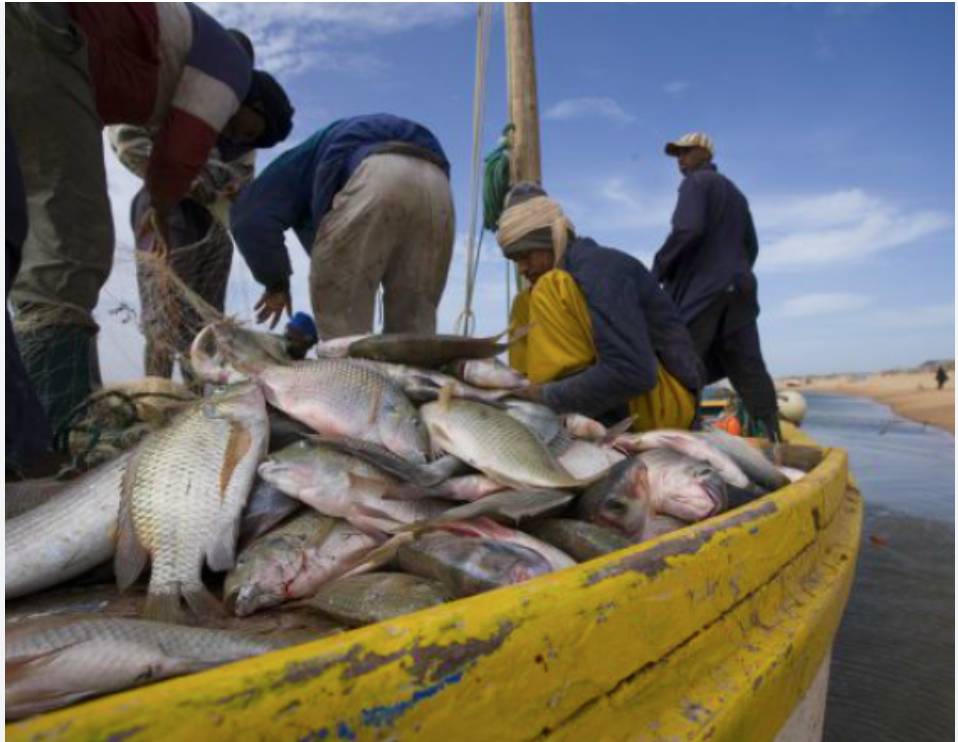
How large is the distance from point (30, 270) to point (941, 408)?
107 ft

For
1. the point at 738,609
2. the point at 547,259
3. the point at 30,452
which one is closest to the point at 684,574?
the point at 738,609

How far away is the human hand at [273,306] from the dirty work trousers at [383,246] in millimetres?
550

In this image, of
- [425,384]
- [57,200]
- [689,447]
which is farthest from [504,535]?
[57,200]

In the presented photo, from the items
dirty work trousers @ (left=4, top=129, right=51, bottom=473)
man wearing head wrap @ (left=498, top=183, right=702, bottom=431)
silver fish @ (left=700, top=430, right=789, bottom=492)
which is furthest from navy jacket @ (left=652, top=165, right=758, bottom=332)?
dirty work trousers @ (left=4, top=129, right=51, bottom=473)

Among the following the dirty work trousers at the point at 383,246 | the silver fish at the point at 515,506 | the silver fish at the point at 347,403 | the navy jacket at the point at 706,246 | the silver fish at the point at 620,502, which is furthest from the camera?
the navy jacket at the point at 706,246

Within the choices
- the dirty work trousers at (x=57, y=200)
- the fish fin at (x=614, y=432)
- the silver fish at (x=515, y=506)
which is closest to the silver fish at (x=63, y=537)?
the silver fish at (x=515, y=506)

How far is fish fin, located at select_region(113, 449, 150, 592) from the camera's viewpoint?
1399 mm

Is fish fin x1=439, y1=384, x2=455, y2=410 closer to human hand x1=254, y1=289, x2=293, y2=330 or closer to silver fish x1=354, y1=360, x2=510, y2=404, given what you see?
silver fish x1=354, y1=360, x2=510, y2=404

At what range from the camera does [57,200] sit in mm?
2432

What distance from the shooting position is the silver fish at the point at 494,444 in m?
1.71

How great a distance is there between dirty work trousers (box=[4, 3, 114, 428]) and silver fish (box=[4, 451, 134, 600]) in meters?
1.24

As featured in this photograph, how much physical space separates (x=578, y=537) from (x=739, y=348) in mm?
4109

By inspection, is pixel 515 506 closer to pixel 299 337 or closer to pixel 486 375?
pixel 486 375

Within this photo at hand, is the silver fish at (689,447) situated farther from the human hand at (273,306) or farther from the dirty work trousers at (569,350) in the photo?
the human hand at (273,306)
